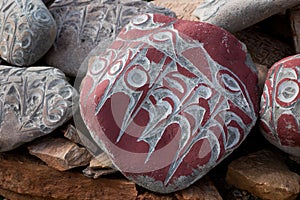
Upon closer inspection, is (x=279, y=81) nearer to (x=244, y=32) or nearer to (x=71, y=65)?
(x=244, y=32)

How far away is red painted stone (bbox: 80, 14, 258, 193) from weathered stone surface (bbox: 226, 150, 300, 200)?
9 centimetres

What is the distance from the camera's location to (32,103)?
1.96 meters

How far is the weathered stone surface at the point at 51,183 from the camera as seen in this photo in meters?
1.83

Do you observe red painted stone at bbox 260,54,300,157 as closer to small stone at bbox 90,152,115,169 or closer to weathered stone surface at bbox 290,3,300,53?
weathered stone surface at bbox 290,3,300,53

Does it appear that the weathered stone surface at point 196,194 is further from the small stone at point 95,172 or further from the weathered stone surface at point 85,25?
the weathered stone surface at point 85,25

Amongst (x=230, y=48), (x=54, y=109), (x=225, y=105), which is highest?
(x=230, y=48)

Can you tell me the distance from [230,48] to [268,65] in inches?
14.8

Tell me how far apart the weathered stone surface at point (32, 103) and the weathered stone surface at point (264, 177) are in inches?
22.8

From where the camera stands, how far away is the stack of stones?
1.72 meters

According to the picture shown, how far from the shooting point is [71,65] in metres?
2.14

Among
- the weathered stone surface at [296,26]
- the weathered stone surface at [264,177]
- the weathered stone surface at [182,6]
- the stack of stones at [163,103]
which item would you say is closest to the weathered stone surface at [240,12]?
the stack of stones at [163,103]

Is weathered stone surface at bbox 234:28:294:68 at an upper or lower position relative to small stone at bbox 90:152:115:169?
upper

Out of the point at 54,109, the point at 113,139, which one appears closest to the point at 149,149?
the point at 113,139

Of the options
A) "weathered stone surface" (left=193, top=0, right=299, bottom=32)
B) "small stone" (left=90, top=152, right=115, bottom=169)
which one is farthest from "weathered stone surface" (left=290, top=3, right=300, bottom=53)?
"small stone" (left=90, top=152, right=115, bottom=169)
